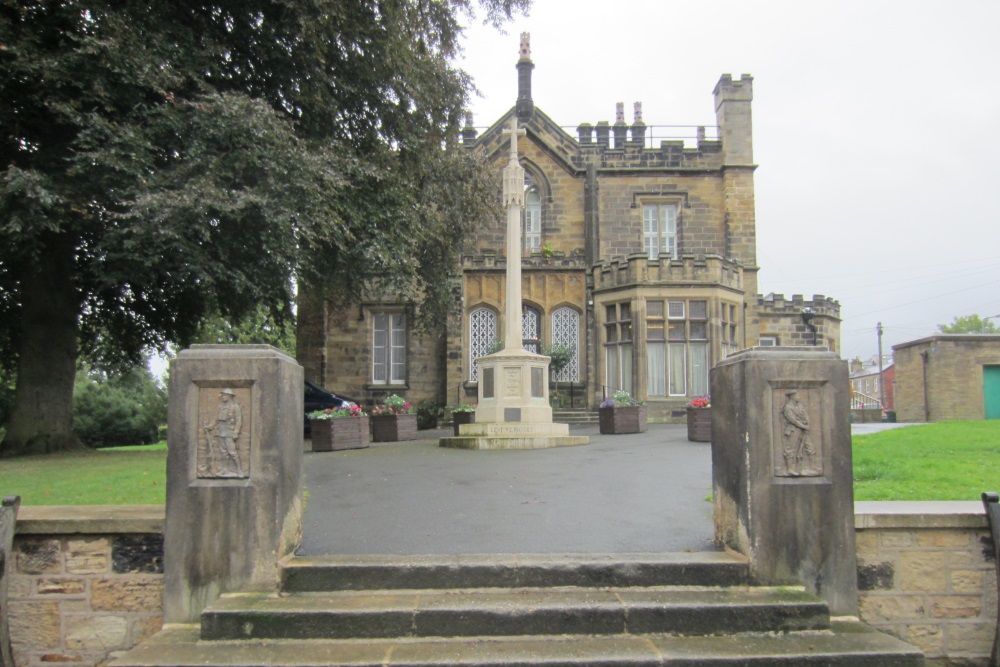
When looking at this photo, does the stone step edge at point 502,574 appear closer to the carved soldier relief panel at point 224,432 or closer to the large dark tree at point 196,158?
the carved soldier relief panel at point 224,432

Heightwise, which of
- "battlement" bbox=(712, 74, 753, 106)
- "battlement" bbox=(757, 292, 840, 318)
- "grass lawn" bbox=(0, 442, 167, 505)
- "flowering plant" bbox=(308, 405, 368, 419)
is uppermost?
"battlement" bbox=(712, 74, 753, 106)

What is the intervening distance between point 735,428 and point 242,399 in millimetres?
3525

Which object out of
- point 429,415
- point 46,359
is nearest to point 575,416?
point 429,415

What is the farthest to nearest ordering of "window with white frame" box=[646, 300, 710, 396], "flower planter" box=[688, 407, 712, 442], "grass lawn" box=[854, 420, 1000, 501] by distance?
"window with white frame" box=[646, 300, 710, 396]
"flower planter" box=[688, 407, 712, 442]
"grass lawn" box=[854, 420, 1000, 501]

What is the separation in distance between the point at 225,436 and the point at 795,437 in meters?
3.98

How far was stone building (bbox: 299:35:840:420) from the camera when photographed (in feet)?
81.7

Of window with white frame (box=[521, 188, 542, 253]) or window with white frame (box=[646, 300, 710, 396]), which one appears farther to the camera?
window with white frame (box=[521, 188, 542, 253])

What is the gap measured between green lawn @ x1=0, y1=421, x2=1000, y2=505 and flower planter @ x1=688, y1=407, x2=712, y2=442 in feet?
10.9

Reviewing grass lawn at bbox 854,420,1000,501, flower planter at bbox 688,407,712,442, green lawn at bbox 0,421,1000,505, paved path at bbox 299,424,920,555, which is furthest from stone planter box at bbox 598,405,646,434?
green lawn at bbox 0,421,1000,505

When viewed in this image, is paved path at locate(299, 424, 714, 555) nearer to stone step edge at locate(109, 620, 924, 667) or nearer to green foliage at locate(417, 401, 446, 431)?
stone step edge at locate(109, 620, 924, 667)

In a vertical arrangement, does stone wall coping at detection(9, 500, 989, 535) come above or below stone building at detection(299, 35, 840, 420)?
below

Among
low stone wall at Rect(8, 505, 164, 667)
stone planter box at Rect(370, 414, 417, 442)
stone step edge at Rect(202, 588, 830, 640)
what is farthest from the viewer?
stone planter box at Rect(370, 414, 417, 442)

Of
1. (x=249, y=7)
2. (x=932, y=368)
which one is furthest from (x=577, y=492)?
(x=932, y=368)

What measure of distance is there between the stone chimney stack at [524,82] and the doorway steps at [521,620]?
2703cm
